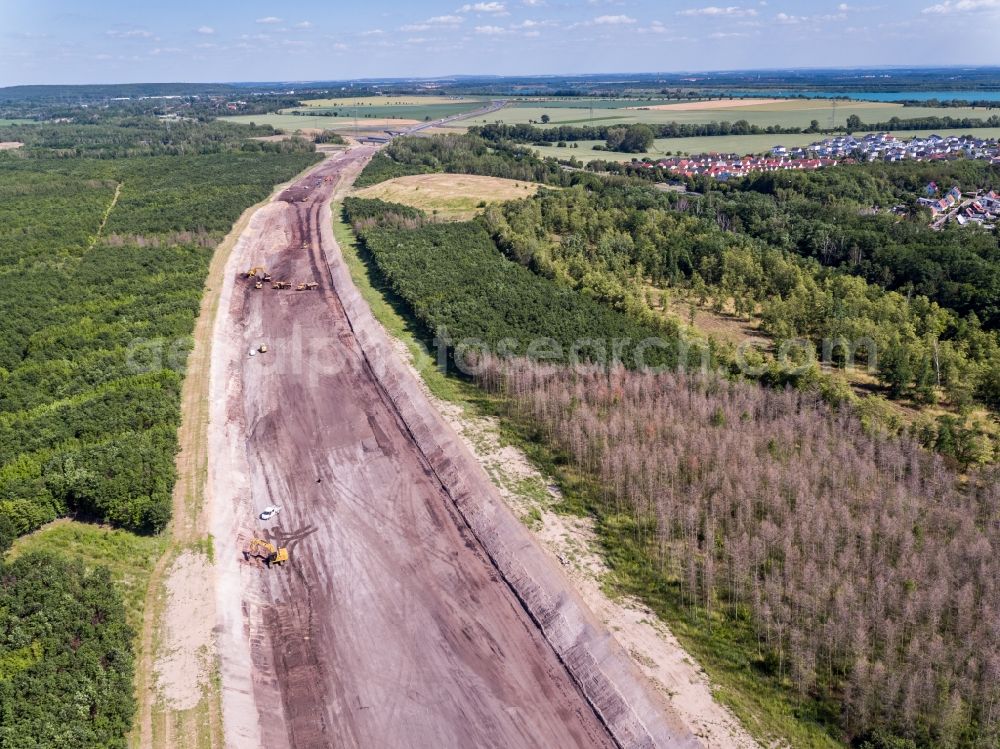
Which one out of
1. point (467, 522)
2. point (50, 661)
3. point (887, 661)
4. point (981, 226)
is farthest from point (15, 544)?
point (981, 226)

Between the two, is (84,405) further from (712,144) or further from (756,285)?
(712,144)

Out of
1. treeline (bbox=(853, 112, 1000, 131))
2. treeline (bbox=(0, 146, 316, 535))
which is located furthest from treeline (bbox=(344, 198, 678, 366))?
treeline (bbox=(853, 112, 1000, 131))

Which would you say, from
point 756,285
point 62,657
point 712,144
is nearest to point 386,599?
point 62,657

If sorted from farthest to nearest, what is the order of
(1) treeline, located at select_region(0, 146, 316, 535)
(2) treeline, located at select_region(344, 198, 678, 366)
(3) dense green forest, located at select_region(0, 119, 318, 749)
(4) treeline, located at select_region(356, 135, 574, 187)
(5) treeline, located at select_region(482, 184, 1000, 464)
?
(4) treeline, located at select_region(356, 135, 574, 187) < (2) treeline, located at select_region(344, 198, 678, 366) < (5) treeline, located at select_region(482, 184, 1000, 464) < (1) treeline, located at select_region(0, 146, 316, 535) < (3) dense green forest, located at select_region(0, 119, 318, 749)

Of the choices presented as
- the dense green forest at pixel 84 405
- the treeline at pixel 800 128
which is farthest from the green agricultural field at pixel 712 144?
the dense green forest at pixel 84 405

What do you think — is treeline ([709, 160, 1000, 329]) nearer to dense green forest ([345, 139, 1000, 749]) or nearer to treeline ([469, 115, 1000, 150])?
dense green forest ([345, 139, 1000, 749])

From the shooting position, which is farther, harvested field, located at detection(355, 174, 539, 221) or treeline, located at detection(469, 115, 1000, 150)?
treeline, located at detection(469, 115, 1000, 150)

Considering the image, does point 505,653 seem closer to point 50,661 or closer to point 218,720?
point 218,720
